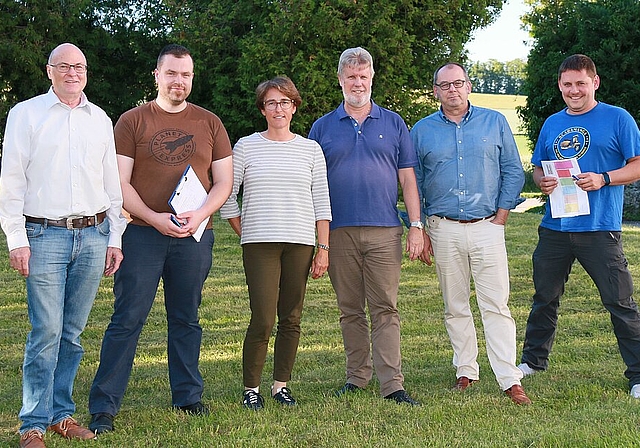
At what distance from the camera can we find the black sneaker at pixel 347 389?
5.46m

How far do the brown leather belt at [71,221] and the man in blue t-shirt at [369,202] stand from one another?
64.6 inches

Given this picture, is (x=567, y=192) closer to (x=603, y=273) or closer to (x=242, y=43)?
(x=603, y=273)

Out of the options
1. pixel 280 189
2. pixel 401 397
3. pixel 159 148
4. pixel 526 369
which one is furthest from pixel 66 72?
pixel 526 369

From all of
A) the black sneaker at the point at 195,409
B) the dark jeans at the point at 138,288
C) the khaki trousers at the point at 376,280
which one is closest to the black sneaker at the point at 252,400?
the black sneaker at the point at 195,409

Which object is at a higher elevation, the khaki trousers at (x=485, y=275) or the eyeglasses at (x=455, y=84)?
the eyeglasses at (x=455, y=84)

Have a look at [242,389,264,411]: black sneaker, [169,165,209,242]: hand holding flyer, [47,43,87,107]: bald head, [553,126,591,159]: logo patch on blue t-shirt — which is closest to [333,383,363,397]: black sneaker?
[242,389,264,411]: black sneaker

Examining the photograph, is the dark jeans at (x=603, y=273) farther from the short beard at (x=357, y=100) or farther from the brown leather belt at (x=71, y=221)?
the brown leather belt at (x=71, y=221)

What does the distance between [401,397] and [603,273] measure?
1.64 meters

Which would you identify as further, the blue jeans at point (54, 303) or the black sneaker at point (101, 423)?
the black sneaker at point (101, 423)

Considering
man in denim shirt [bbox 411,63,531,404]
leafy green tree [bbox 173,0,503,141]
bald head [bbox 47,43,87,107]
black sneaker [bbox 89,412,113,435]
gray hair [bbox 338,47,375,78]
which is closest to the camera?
bald head [bbox 47,43,87,107]

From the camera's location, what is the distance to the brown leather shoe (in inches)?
220

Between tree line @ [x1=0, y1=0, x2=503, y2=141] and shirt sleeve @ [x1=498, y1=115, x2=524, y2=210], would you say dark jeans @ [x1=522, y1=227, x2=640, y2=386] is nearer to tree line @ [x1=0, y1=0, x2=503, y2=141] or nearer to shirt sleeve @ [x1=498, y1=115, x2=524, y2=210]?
shirt sleeve @ [x1=498, y1=115, x2=524, y2=210]

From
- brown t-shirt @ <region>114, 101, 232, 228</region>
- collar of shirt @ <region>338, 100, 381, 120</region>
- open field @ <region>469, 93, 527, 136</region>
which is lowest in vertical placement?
brown t-shirt @ <region>114, 101, 232, 228</region>

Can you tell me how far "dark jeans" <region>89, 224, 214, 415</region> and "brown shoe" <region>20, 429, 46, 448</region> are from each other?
1.49 ft
